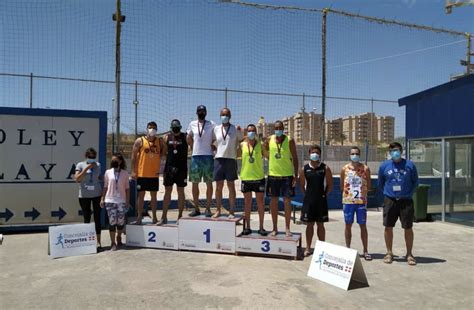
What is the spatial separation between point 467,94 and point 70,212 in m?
9.67

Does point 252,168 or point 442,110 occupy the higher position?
point 442,110

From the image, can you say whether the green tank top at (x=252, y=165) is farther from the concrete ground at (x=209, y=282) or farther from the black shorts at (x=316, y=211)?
the concrete ground at (x=209, y=282)

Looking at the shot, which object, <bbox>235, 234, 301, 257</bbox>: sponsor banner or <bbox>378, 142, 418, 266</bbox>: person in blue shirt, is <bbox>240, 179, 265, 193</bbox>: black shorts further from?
<bbox>378, 142, 418, 266</bbox>: person in blue shirt

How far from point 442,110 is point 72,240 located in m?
9.50

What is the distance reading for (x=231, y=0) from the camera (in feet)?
31.2

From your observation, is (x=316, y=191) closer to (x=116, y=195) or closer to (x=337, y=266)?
(x=337, y=266)

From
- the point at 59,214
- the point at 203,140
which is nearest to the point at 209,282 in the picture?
the point at 203,140

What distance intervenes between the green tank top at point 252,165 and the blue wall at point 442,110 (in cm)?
597

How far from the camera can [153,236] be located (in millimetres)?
7340

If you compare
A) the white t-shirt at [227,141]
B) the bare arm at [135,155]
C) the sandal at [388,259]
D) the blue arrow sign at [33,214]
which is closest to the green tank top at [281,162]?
the white t-shirt at [227,141]

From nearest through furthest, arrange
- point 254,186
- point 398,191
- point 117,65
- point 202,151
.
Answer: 1. point 398,191
2. point 254,186
3. point 202,151
4. point 117,65

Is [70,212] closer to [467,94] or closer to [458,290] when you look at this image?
[458,290]

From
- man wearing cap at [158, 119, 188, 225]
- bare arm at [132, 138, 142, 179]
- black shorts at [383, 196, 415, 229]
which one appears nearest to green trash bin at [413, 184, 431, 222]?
black shorts at [383, 196, 415, 229]

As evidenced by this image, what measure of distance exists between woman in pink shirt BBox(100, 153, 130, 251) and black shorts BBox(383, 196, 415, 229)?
437cm
